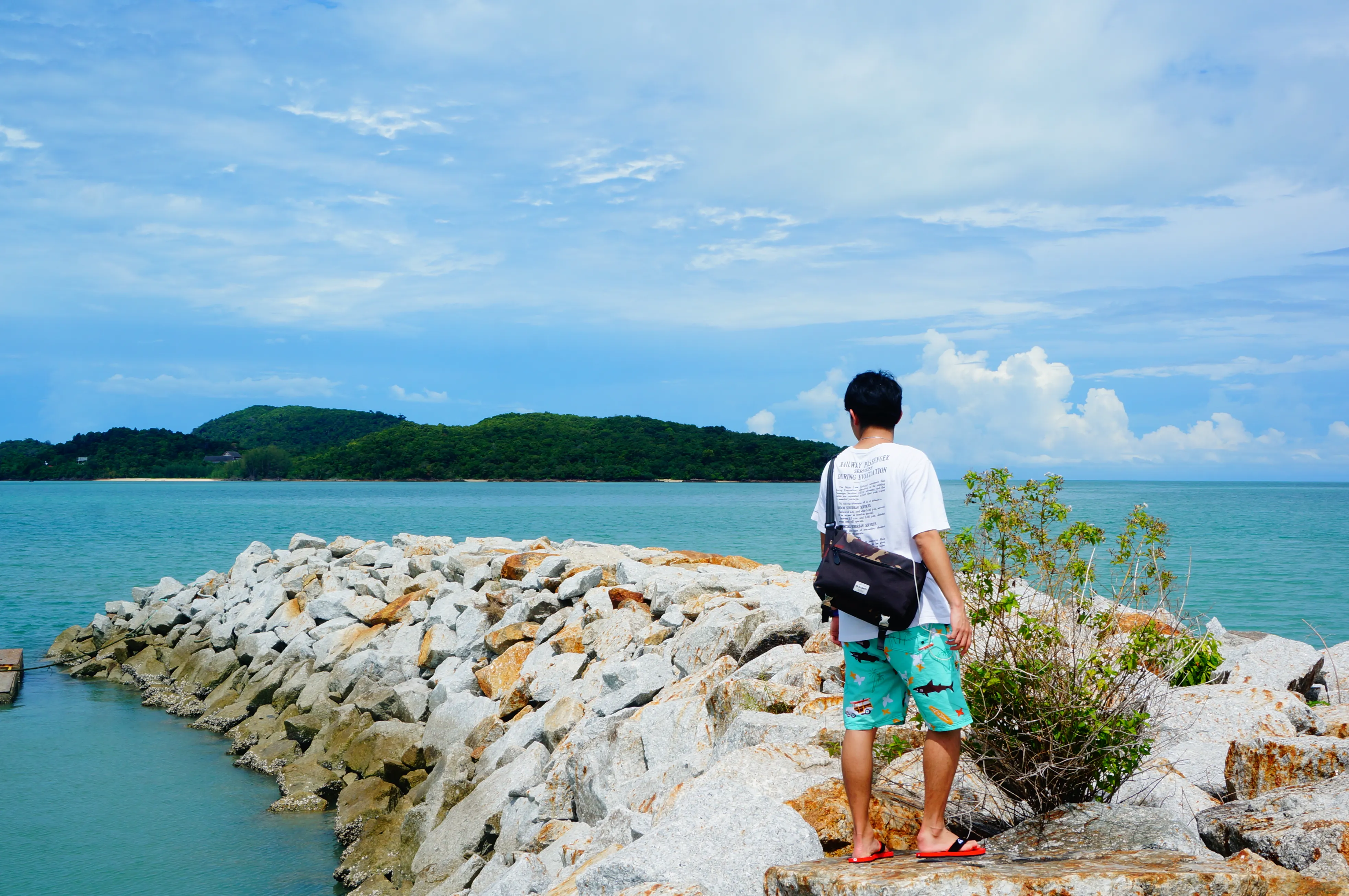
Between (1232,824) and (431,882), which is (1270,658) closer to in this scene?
(1232,824)

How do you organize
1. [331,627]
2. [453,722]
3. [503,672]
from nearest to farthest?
[453,722]
[503,672]
[331,627]

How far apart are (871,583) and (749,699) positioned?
2560mm

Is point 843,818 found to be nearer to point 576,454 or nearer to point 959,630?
point 959,630

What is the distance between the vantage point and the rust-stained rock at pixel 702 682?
679cm

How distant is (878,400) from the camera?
3668 millimetres

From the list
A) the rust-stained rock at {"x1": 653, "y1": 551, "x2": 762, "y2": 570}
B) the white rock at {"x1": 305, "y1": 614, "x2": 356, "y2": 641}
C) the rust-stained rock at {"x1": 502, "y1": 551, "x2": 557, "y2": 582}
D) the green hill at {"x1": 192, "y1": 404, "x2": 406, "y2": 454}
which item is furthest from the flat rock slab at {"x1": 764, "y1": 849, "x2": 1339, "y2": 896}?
the green hill at {"x1": 192, "y1": 404, "x2": 406, "y2": 454}

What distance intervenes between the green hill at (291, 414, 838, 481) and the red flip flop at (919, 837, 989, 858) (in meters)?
97.6

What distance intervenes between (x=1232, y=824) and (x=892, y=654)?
5.18 ft

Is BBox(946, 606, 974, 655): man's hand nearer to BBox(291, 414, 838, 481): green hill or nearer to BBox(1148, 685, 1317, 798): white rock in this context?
BBox(1148, 685, 1317, 798): white rock

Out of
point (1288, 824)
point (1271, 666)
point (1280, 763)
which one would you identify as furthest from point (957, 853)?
point (1271, 666)

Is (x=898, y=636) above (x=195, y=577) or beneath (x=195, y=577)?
above

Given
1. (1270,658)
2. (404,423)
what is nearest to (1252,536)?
(1270,658)

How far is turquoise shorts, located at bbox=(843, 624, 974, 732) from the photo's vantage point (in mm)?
3510

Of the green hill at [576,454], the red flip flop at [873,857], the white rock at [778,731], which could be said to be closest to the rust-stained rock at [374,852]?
the white rock at [778,731]
